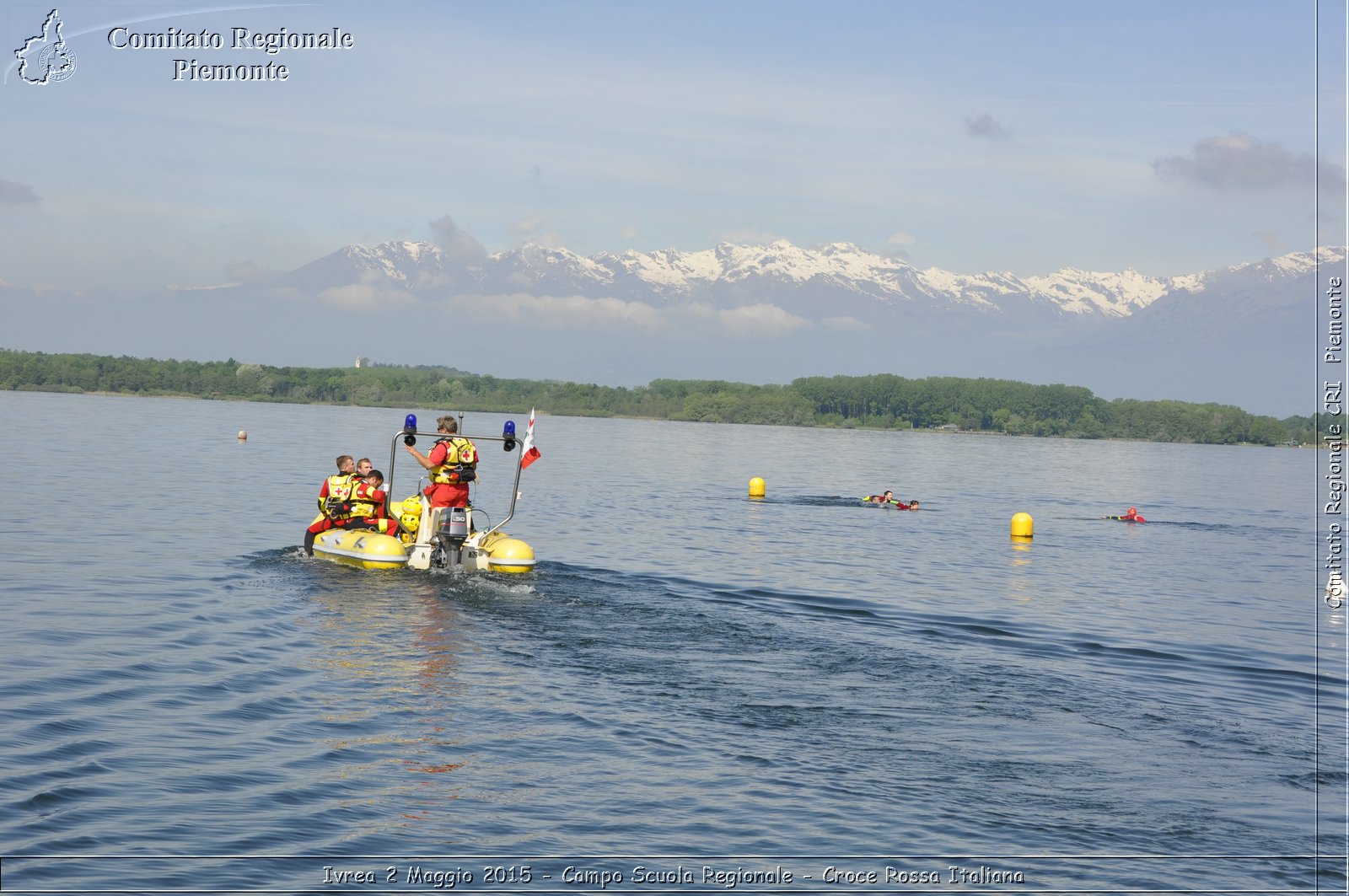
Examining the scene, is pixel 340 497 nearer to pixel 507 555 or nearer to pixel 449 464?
pixel 449 464

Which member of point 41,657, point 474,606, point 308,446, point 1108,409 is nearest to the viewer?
point 41,657

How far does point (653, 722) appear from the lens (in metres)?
11.0

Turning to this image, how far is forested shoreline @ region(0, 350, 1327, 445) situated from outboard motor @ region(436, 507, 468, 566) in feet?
486

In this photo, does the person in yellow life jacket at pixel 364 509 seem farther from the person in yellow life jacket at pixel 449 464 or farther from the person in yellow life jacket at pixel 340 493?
the person in yellow life jacket at pixel 449 464

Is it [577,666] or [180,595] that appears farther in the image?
[180,595]

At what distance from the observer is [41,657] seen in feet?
41.3

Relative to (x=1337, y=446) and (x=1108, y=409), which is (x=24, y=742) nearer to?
(x=1337, y=446)

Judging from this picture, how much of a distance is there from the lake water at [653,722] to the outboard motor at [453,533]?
0.43 meters

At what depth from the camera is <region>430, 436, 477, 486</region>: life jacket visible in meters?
17.7

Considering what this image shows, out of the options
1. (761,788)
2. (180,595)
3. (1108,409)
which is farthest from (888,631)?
(1108,409)

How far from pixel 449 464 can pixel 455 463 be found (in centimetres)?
10

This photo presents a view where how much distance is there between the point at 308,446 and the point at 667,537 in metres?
37.7

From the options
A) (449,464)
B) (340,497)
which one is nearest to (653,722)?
(449,464)

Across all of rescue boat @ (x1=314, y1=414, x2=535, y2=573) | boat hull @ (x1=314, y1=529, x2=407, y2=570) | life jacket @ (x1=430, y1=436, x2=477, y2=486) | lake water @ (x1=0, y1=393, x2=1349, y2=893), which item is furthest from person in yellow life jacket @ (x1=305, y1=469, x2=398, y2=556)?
life jacket @ (x1=430, y1=436, x2=477, y2=486)
